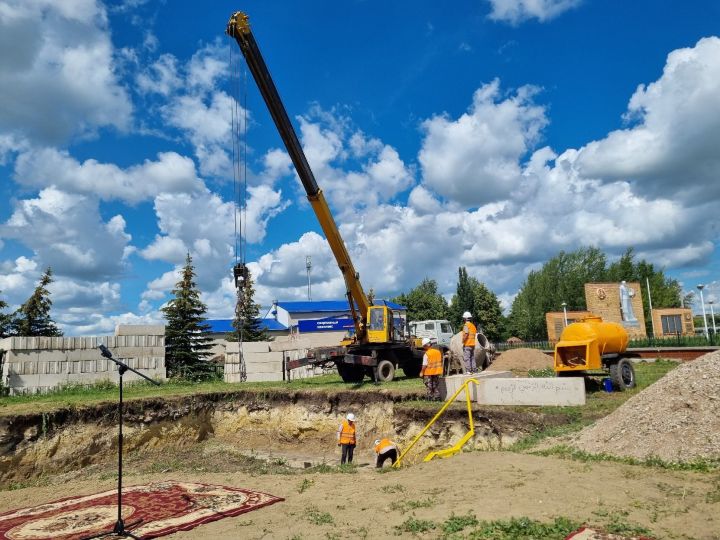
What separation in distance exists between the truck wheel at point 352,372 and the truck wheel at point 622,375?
8.77 metres

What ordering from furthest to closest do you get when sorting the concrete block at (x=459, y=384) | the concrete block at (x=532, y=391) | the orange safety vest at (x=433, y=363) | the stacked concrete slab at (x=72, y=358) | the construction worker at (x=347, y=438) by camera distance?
the stacked concrete slab at (x=72, y=358) < the orange safety vest at (x=433, y=363) < the concrete block at (x=459, y=384) < the construction worker at (x=347, y=438) < the concrete block at (x=532, y=391)

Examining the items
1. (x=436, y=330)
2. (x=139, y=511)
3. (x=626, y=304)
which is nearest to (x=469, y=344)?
(x=139, y=511)

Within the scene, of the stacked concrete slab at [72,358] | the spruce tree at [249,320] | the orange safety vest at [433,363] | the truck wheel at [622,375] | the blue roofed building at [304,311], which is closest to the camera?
the truck wheel at [622,375]

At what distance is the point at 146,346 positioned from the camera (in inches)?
819

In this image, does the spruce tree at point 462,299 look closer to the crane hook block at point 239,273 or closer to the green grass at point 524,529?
the crane hook block at point 239,273

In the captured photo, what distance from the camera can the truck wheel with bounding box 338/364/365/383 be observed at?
18.9 meters

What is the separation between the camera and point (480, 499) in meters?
6.41

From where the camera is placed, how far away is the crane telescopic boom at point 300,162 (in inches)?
554

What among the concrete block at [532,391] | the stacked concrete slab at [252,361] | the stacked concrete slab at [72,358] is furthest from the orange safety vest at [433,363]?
the stacked concrete slab at [72,358]

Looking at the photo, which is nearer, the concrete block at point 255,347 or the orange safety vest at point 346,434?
the orange safety vest at point 346,434

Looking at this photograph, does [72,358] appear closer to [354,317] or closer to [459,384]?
[354,317]

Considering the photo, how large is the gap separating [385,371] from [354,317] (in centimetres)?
219

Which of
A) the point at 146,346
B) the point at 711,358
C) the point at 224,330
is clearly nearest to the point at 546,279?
the point at 224,330

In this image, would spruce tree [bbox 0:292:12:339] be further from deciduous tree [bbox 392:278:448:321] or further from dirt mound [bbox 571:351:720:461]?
deciduous tree [bbox 392:278:448:321]
